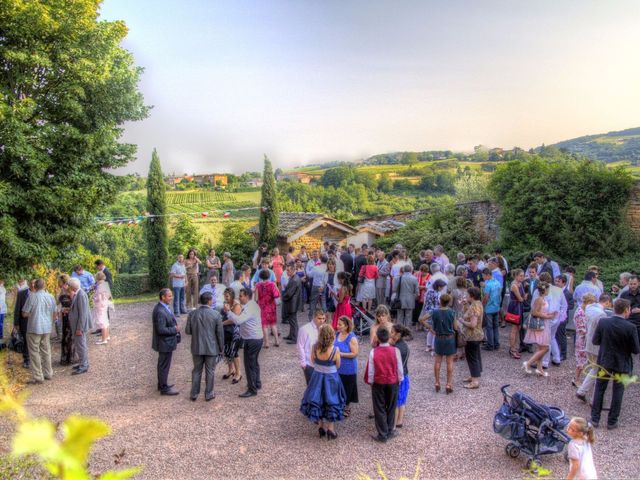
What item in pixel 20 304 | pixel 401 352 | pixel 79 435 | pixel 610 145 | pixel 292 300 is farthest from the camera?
pixel 610 145

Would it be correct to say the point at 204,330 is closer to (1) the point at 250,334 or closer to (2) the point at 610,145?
(1) the point at 250,334

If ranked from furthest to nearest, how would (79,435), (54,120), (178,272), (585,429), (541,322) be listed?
(178,272)
(54,120)
(541,322)
(585,429)
(79,435)

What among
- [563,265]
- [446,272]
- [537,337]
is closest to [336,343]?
[537,337]

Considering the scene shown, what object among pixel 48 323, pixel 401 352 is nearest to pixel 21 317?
pixel 48 323

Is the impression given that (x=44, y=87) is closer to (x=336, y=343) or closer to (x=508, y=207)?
(x=336, y=343)

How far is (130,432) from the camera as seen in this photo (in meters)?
7.47

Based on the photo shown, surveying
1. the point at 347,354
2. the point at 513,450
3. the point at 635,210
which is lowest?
the point at 513,450

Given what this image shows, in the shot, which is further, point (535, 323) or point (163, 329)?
point (535, 323)

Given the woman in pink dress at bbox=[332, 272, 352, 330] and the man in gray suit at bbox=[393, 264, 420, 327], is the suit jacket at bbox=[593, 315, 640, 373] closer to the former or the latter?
the woman in pink dress at bbox=[332, 272, 352, 330]

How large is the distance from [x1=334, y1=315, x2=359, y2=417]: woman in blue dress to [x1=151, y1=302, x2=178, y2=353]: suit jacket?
3.04 meters

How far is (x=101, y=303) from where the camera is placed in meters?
11.8

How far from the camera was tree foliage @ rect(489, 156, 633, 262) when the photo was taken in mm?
14312

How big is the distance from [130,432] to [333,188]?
39421 mm

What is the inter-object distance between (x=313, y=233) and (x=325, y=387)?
1508 centimetres
